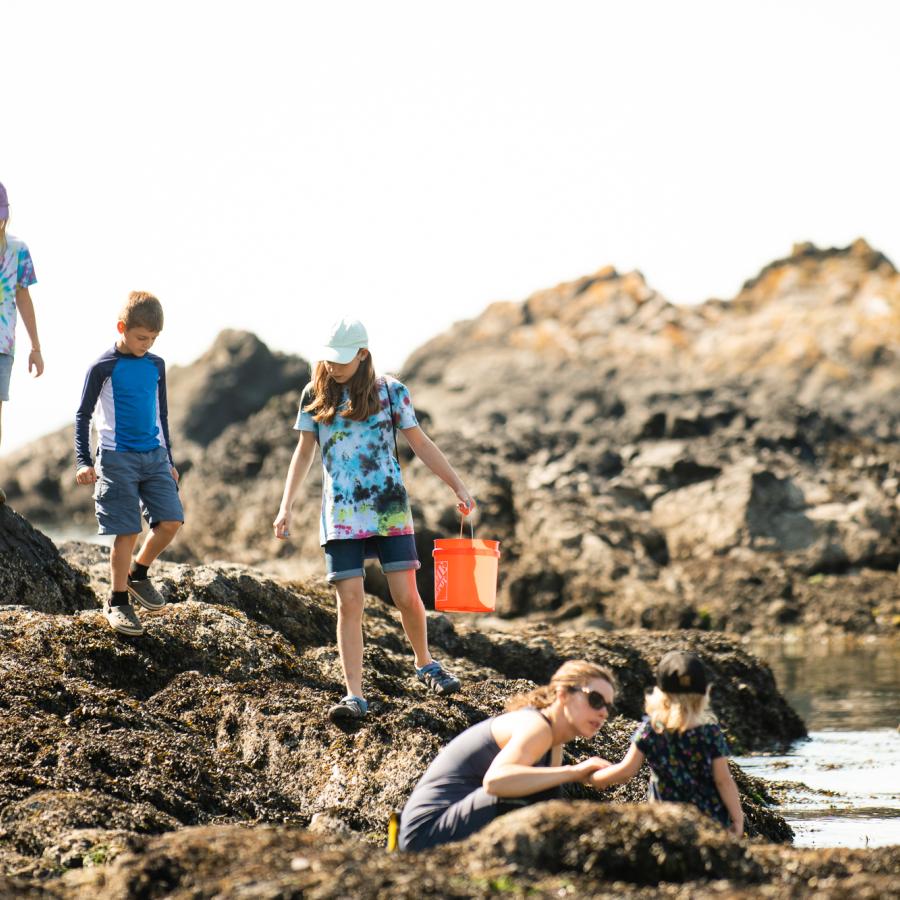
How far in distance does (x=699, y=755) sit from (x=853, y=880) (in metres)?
1.25

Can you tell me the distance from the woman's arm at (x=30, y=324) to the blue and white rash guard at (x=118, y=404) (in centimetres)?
106

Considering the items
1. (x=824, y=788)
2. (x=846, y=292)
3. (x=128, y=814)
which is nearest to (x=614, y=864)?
(x=128, y=814)

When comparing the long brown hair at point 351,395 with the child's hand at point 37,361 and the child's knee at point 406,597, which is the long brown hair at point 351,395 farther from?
the child's hand at point 37,361

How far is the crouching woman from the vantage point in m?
5.37

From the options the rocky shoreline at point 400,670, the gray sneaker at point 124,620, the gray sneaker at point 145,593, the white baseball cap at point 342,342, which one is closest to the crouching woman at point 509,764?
the rocky shoreline at point 400,670

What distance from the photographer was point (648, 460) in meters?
34.5

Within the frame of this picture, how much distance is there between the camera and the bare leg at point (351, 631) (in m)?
7.09

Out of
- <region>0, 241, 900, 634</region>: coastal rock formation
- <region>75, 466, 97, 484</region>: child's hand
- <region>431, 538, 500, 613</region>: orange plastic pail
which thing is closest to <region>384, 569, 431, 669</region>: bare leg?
<region>431, 538, 500, 613</region>: orange plastic pail

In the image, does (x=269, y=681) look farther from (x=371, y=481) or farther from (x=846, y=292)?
(x=846, y=292)

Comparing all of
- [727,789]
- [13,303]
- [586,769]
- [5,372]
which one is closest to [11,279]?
[13,303]

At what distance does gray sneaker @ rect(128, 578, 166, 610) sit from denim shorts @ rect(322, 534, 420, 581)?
124cm

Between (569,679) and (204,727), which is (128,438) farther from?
(569,679)

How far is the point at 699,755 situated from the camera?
5680mm

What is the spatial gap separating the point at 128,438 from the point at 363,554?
4.55 ft
